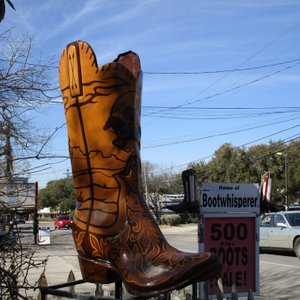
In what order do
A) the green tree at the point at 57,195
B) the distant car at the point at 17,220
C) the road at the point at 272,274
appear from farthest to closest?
the green tree at the point at 57,195 < the road at the point at 272,274 < the distant car at the point at 17,220

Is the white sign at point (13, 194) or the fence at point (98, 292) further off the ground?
the white sign at point (13, 194)

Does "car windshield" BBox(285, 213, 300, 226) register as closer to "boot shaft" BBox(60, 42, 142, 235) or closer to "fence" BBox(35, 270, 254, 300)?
"fence" BBox(35, 270, 254, 300)

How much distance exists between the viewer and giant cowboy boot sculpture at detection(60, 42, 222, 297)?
88.4 inches

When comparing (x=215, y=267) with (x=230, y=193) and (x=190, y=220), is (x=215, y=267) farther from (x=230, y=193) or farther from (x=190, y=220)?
(x=190, y=220)

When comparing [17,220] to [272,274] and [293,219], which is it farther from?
[293,219]

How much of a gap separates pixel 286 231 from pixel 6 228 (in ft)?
34.9

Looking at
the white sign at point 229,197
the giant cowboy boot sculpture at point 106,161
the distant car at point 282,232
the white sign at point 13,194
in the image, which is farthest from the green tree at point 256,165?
the giant cowboy boot sculpture at point 106,161

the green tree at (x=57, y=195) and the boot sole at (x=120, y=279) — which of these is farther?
the green tree at (x=57, y=195)

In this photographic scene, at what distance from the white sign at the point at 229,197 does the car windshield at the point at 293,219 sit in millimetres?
8258

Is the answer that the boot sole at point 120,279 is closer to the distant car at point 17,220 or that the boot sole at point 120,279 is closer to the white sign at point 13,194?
the distant car at point 17,220

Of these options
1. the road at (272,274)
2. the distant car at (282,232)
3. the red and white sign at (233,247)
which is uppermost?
the red and white sign at (233,247)

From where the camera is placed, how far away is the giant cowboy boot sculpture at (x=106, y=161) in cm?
224

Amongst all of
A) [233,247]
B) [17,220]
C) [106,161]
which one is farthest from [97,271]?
[233,247]

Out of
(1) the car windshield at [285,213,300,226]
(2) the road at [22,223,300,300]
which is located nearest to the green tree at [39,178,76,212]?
(2) the road at [22,223,300,300]
